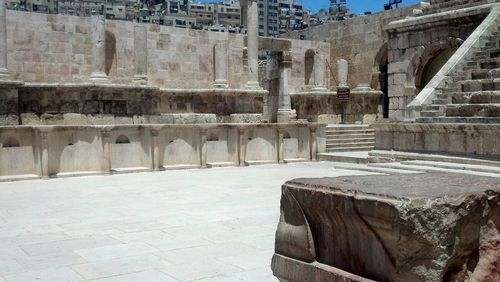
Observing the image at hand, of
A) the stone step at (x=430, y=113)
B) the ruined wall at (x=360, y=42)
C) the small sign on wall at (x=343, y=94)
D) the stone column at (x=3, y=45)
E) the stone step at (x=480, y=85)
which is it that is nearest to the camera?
the stone step at (x=480, y=85)

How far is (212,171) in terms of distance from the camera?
11.8 m

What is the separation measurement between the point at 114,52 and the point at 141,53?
113cm

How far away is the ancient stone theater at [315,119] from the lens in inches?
111

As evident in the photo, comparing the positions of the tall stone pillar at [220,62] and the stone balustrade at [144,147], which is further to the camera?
the tall stone pillar at [220,62]

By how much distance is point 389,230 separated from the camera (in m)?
2.67

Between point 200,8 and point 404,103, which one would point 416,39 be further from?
point 200,8

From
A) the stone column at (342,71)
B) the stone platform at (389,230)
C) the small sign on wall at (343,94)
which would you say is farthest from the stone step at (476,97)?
the stone column at (342,71)

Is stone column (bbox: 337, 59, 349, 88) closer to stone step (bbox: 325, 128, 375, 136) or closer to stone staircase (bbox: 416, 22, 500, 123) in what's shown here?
stone step (bbox: 325, 128, 375, 136)

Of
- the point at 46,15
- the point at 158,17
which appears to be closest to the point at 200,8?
the point at 158,17

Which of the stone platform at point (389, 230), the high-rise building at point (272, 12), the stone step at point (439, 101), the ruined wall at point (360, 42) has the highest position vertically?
the high-rise building at point (272, 12)

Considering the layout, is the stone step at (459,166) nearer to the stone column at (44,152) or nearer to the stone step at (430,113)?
the stone step at (430,113)

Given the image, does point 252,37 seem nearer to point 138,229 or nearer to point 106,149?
point 106,149

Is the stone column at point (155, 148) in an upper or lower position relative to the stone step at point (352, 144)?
upper

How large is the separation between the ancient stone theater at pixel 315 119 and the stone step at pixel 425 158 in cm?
3
